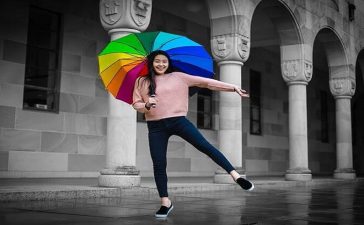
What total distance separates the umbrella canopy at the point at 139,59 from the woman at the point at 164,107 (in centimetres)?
14

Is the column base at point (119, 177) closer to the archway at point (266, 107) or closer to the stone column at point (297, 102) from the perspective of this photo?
the stone column at point (297, 102)

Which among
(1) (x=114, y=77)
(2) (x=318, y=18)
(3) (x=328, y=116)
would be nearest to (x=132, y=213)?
(1) (x=114, y=77)

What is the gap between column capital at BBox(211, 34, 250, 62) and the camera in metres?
11.7

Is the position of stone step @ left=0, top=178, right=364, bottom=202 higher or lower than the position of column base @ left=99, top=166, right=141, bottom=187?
lower

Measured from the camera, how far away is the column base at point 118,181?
879 cm

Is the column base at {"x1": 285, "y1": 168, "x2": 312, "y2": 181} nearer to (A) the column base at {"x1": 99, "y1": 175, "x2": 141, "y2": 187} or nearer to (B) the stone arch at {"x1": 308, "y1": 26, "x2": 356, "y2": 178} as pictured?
(B) the stone arch at {"x1": 308, "y1": 26, "x2": 356, "y2": 178}

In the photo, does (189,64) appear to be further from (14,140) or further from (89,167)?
(89,167)

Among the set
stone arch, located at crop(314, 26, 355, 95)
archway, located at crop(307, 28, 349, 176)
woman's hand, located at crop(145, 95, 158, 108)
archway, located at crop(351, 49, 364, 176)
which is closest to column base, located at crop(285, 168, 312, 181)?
stone arch, located at crop(314, 26, 355, 95)

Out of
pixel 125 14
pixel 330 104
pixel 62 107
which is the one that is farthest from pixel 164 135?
pixel 330 104

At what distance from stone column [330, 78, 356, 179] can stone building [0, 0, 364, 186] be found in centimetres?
4

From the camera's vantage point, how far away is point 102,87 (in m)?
13.6

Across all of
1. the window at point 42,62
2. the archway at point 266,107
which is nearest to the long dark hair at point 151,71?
the window at point 42,62

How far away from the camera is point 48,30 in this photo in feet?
40.9

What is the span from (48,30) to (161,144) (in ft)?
27.4
